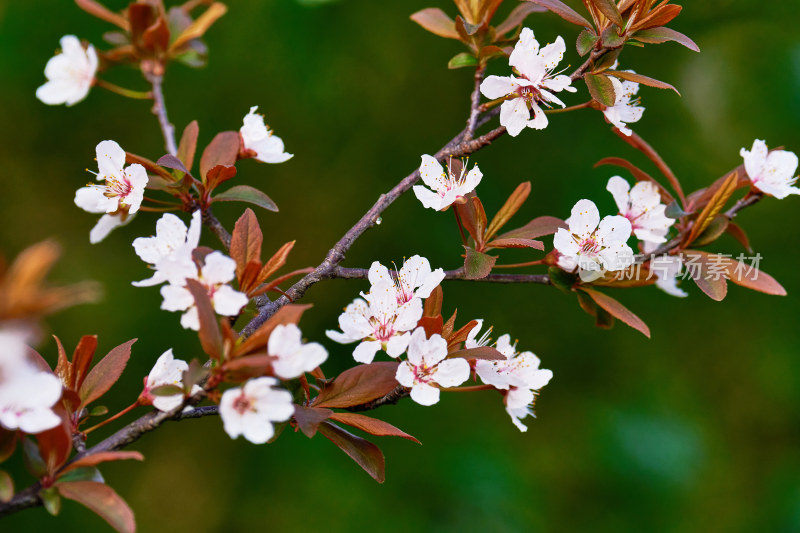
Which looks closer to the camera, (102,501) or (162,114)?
(102,501)

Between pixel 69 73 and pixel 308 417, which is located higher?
pixel 69 73

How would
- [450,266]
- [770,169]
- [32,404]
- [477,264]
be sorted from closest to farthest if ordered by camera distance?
[32,404], [477,264], [770,169], [450,266]

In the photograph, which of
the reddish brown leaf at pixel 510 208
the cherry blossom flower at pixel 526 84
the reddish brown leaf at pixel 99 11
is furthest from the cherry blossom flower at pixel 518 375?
the reddish brown leaf at pixel 99 11

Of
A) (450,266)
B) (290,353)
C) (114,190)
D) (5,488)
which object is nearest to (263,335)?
(290,353)

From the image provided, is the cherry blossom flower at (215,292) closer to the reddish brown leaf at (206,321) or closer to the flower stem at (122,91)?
the reddish brown leaf at (206,321)

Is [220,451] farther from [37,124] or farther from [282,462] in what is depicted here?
[37,124]

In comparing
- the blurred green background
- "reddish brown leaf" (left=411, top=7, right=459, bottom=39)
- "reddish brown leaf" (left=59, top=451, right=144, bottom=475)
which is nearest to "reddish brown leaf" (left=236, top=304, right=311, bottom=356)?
"reddish brown leaf" (left=59, top=451, right=144, bottom=475)

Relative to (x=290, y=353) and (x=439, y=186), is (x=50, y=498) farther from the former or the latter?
(x=439, y=186)
